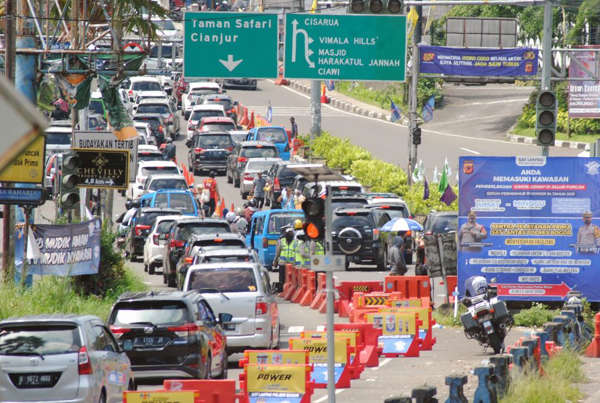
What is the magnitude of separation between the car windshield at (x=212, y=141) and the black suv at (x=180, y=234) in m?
21.5

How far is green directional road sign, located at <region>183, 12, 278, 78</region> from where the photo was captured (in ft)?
80.5

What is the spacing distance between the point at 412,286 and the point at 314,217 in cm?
1270

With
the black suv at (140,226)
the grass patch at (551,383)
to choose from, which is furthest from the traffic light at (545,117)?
the black suv at (140,226)

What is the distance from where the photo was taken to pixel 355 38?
24.9m

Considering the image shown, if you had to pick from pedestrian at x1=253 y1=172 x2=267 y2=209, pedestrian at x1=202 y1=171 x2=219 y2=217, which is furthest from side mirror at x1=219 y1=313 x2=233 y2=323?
pedestrian at x1=253 y1=172 x2=267 y2=209

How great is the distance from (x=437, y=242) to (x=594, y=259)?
344cm

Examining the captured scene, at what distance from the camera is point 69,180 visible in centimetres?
2162

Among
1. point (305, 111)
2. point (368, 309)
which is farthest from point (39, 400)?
point (305, 111)

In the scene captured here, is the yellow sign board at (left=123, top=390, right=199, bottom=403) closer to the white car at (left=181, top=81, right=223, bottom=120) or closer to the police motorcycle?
the police motorcycle

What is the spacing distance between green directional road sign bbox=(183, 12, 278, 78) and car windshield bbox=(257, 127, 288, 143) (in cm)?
2746

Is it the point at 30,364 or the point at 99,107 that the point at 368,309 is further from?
the point at 99,107

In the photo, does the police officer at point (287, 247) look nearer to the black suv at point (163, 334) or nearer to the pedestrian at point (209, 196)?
the pedestrian at point (209, 196)

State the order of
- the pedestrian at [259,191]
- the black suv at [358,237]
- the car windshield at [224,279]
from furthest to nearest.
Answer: the pedestrian at [259,191] < the black suv at [358,237] < the car windshield at [224,279]

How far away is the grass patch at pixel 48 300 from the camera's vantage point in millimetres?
17828
